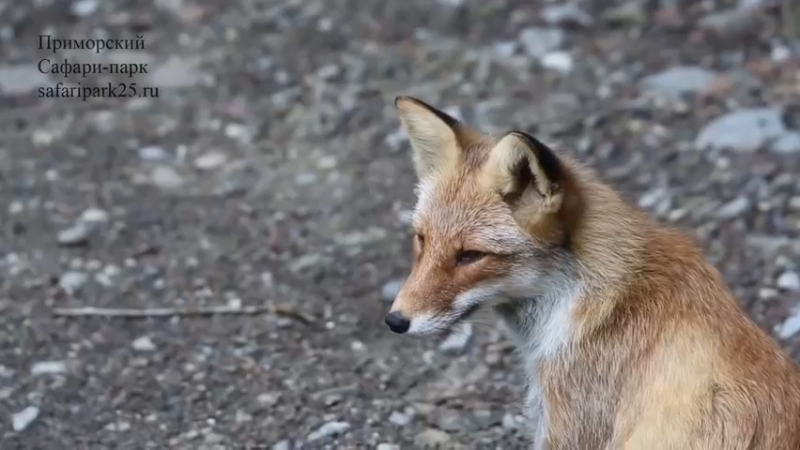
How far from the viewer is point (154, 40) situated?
1163 cm

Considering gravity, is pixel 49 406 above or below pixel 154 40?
below

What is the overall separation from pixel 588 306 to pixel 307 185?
4316mm

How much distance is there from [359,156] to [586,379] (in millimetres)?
4718

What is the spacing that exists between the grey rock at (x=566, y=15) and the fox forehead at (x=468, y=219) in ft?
20.6

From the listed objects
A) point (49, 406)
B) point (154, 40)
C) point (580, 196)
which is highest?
point (154, 40)

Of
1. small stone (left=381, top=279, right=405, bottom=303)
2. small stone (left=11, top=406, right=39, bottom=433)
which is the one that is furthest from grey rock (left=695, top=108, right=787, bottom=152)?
small stone (left=11, top=406, right=39, bottom=433)

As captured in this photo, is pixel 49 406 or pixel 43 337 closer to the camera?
pixel 49 406

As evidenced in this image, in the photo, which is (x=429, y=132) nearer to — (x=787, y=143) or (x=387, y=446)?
(x=387, y=446)

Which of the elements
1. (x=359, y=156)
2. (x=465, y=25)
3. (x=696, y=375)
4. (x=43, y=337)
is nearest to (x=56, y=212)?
(x=43, y=337)

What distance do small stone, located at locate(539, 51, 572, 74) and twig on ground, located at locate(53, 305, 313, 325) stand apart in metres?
4.14

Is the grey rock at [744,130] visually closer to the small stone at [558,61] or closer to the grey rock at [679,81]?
the grey rock at [679,81]

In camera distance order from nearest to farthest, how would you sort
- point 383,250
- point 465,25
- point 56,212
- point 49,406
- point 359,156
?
point 49,406, point 383,250, point 56,212, point 359,156, point 465,25

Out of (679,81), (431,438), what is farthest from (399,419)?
(679,81)

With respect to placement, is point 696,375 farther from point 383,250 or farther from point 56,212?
point 56,212
